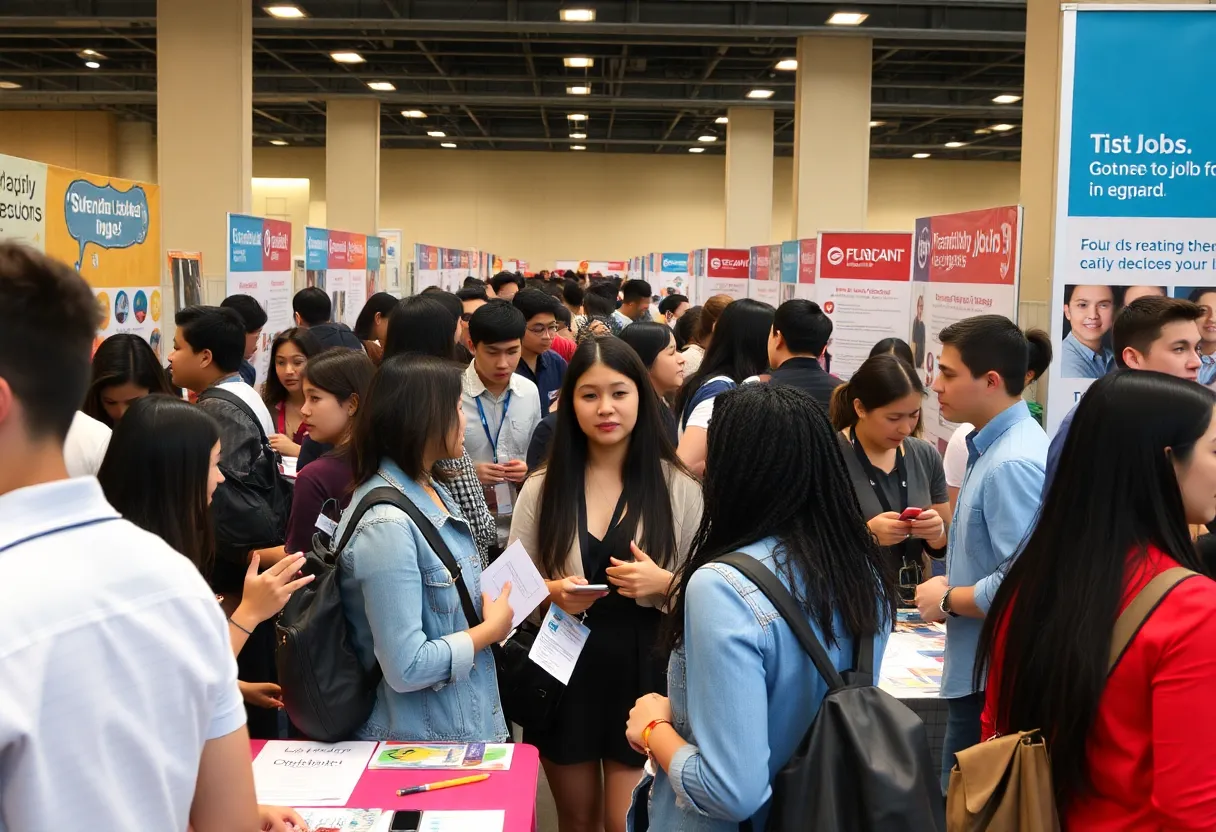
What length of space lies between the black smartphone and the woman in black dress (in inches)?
26.3

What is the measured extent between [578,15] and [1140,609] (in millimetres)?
11053

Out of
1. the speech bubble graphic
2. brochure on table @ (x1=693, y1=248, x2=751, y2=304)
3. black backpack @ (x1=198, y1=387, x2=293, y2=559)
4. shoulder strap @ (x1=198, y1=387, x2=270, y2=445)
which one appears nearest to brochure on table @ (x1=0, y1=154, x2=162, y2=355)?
the speech bubble graphic

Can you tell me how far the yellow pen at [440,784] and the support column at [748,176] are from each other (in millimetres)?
16471

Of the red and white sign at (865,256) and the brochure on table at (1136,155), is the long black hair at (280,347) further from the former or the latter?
the red and white sign at (865,256)

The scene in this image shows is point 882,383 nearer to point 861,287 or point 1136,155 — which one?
point 1136,155

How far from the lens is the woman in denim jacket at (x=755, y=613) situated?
1.53m

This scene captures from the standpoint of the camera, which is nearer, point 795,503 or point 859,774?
point 859,774

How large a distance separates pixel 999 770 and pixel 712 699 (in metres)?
0.45

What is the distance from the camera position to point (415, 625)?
220 centimetres

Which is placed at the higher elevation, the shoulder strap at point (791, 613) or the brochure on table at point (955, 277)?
the brochure on table at point (955, 277)

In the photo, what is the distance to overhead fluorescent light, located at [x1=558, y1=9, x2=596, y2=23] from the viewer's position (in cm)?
1154

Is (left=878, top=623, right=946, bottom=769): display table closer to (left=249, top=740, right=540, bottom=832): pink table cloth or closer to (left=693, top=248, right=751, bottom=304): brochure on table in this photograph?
(left=249, top=740, right=540, bottom=832): pink table cloth

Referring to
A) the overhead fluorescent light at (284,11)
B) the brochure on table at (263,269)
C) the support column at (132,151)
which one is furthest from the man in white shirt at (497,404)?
the support column at (132,151)

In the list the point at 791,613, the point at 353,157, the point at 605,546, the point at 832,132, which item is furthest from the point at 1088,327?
the point at 353,157
